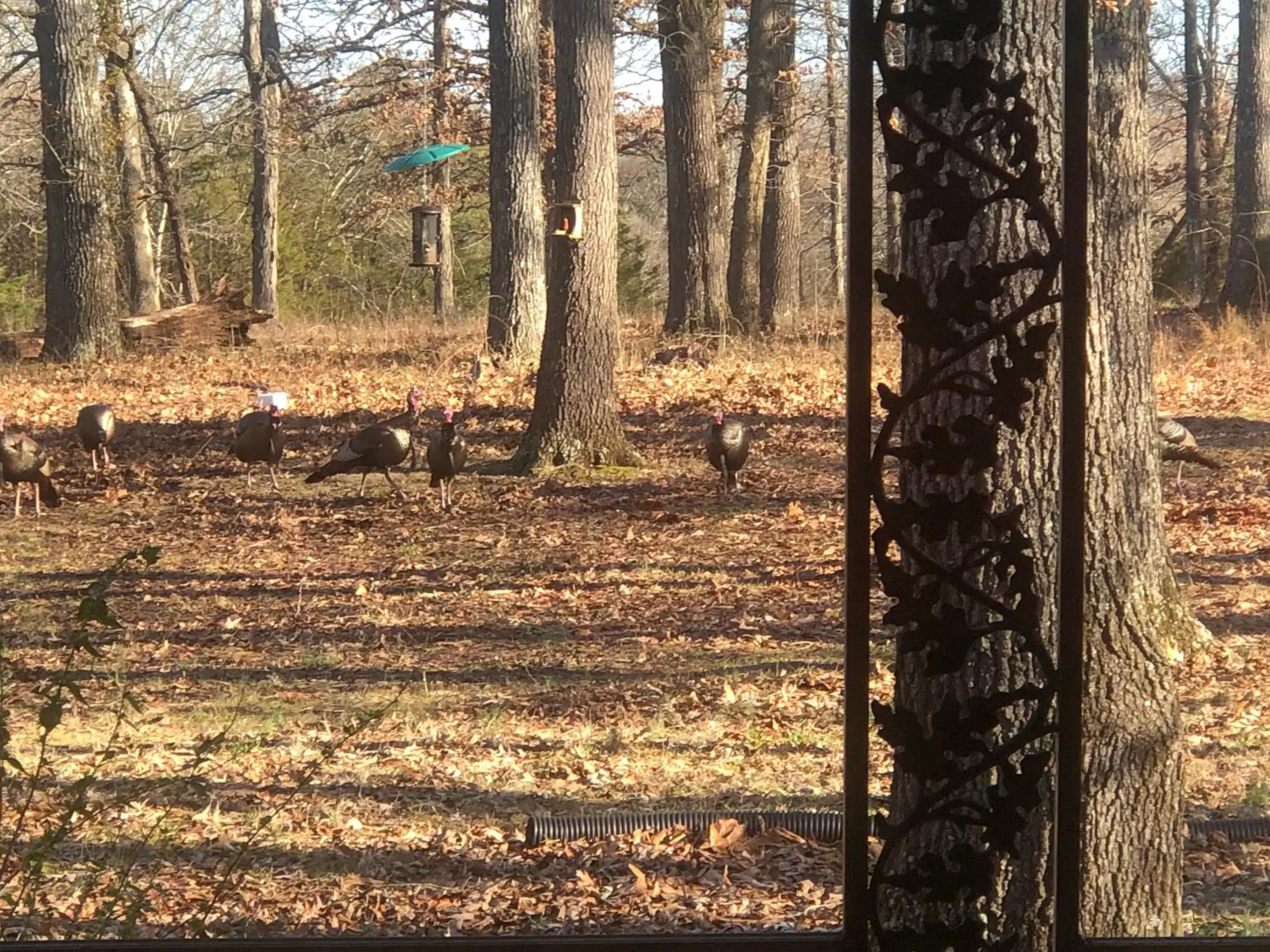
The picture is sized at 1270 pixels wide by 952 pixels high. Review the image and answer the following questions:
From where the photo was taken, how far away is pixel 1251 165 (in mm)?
20438

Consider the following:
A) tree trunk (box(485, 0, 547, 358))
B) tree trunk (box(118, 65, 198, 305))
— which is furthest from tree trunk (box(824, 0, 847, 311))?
tree trunk (box(118, 65, 198, 305))

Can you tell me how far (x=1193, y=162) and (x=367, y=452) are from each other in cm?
1962

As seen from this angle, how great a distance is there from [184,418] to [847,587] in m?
13.5

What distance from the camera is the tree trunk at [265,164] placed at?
1184 inches

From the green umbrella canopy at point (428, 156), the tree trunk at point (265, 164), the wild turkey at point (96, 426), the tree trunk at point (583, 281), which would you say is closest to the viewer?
the tree trunk at point (583, 281)

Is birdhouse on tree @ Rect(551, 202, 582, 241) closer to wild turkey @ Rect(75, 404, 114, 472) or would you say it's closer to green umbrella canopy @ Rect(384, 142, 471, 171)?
wild turkey @ Rect(75, 404, 114, 472)

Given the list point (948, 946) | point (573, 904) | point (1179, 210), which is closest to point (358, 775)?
Answer: point (573, 904)

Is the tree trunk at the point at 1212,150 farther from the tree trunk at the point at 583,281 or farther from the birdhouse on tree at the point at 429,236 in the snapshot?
the tree trunk at the point at 583,281

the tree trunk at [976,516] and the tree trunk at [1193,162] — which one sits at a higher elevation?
the tree trunk at [1193,162]

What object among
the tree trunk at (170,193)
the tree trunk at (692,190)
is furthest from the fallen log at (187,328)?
the tree trunk at (692,190)

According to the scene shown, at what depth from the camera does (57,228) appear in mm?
19031

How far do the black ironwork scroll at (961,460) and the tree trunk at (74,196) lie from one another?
17770 millimetres

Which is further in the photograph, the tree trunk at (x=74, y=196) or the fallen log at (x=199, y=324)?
the fallen log at (x=199, y=324)

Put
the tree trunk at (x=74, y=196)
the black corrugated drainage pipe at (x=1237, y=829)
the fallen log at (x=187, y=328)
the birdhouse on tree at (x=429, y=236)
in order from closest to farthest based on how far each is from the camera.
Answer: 1. the black corrugated drainage pipe at (x=1237, y=829)
2. the birdhouse on tree at (x=429, y=236)
3. the tree trunk at (x=74, y=196)
4. the fallen log at (x=187, y=328)
